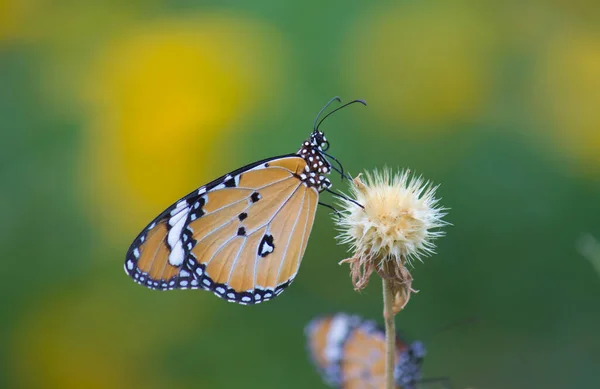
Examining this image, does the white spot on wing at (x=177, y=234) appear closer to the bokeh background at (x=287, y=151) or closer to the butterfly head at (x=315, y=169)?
the butterfly head at (x=315, y=169)

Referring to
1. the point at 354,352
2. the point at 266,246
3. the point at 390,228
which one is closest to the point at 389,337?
the point at 390,228

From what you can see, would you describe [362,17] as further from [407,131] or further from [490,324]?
[490,324]

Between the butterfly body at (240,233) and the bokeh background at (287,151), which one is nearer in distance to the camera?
the butterfly body at (240,233)

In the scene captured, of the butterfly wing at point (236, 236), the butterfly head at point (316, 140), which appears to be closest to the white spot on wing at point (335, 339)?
the butterfly wing at point (236, 236)

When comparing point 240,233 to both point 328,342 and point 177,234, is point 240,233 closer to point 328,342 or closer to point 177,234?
point 177,234

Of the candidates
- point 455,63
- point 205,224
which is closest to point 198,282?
point 205,224

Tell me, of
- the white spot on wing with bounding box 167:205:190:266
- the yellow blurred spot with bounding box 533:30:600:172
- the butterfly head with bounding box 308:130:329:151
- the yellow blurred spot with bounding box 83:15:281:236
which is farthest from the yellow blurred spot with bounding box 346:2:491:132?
the white spot on wing with bounding box 167:205:190:266

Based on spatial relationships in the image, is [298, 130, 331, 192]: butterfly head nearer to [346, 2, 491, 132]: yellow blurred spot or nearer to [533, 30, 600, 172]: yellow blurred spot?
[346, 2, 491, 132]: yellow blurred spot
